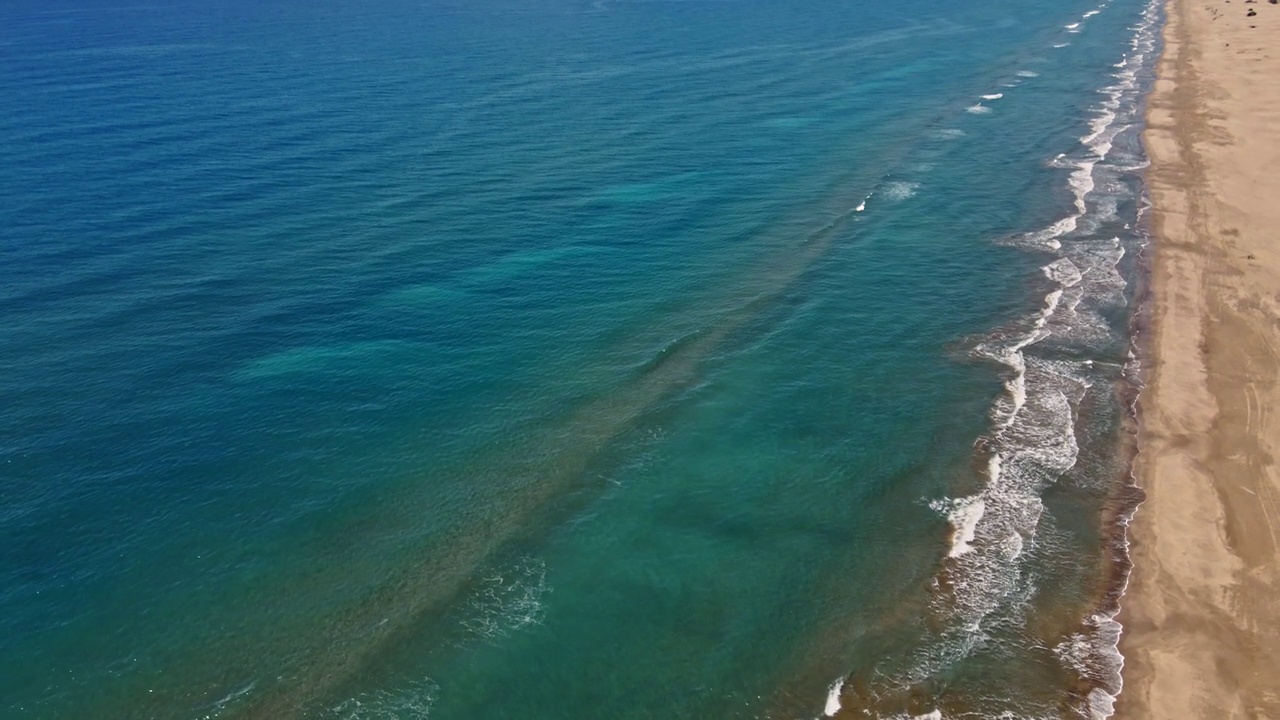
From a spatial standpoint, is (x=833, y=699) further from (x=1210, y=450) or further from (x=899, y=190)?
(x=899, y=190)

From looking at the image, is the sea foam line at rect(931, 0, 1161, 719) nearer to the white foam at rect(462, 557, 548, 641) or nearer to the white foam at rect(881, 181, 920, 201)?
the white foam at rect(881, 181, 920, 201)

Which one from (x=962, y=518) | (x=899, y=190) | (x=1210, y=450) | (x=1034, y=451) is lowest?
(x=1210, y=450)

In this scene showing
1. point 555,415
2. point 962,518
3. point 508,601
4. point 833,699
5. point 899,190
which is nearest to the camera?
point 833,699

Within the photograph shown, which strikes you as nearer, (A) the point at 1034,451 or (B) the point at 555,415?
(A) the point at 1034,451

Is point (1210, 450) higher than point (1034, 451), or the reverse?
point (1034, 451)

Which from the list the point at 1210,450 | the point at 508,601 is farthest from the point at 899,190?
the point at 508,601

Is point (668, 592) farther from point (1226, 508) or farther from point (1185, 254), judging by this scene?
point (1185, 254)

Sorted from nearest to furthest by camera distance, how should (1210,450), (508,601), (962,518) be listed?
(508,601) → (962,518) → (1210,450)

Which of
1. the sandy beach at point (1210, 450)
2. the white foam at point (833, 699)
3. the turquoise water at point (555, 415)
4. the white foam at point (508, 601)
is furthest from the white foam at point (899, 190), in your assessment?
the white foam at point (833, 699)
